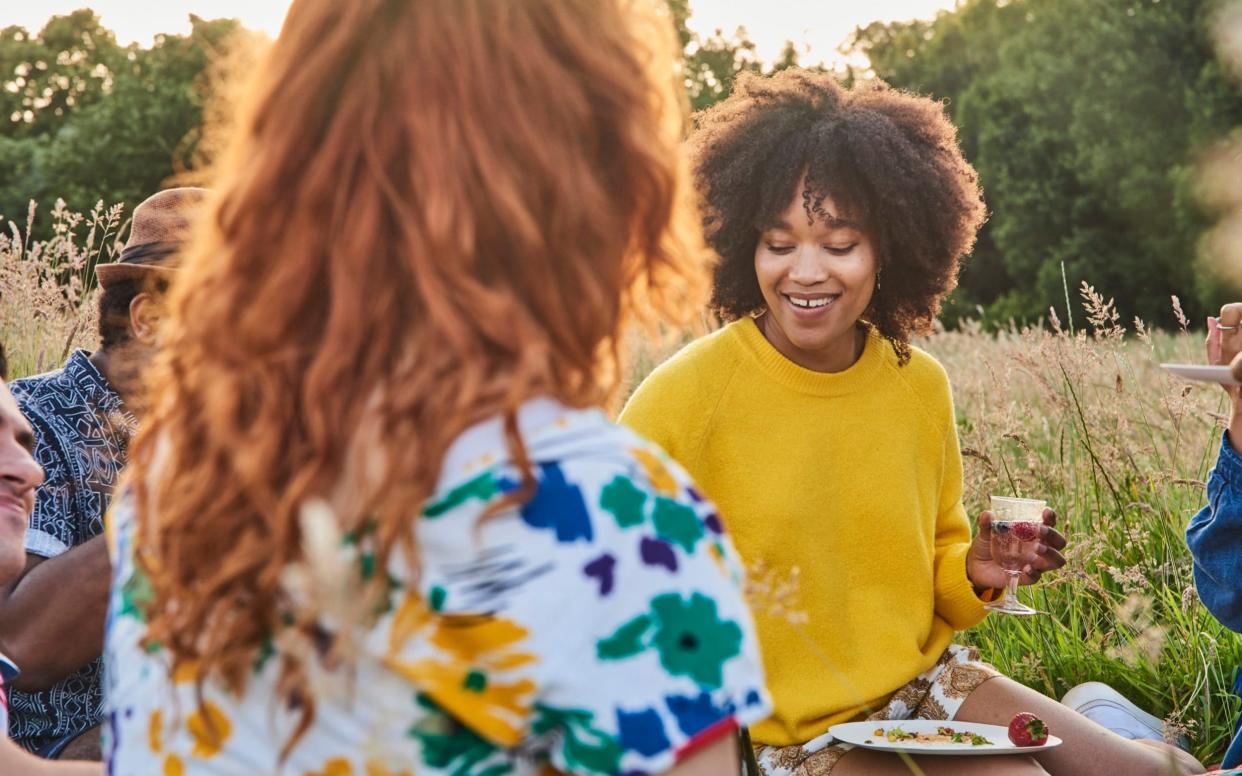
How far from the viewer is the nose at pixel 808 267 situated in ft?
9.77

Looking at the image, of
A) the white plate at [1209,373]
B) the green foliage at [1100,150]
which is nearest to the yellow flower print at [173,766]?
the white plate at [1209,373]

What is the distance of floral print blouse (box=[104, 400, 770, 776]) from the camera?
979mm

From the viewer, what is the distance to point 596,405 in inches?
43.1

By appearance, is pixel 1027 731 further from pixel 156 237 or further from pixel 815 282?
pixel 156 237

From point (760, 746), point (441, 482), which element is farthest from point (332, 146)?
point (760, 746)

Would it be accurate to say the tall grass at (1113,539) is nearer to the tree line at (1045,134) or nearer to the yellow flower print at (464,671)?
the yellow flower print at (464,671)

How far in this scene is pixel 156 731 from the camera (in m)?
1.14

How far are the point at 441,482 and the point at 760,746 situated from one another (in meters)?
2.00

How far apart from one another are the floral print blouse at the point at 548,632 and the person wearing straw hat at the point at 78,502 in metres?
1.19

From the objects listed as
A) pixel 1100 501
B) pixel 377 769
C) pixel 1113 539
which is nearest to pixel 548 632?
pixel 377 769

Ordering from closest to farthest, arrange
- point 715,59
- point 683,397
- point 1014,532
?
point 1014,532 → point 683,397 → point 715,59

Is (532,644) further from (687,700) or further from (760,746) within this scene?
(760,746)

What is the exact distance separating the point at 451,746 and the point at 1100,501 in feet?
11.5

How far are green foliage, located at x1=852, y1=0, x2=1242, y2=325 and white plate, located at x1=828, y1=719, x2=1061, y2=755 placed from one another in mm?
25822
